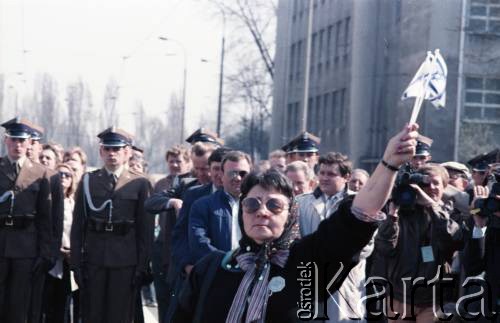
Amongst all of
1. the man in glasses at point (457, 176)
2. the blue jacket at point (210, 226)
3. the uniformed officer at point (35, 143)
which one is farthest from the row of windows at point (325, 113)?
the blue jacket at point (210, 226)

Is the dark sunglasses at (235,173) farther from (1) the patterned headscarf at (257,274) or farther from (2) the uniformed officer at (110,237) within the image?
(1) the patterned headscarf at (257,274)

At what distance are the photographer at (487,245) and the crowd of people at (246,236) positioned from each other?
0.01m

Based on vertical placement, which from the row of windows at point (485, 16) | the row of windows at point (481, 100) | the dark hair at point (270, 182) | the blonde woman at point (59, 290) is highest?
the row of windows at point (485, 16)

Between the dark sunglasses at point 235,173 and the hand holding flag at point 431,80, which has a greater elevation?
the hand holding flag at point 431,80

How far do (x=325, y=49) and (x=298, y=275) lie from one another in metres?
42.5

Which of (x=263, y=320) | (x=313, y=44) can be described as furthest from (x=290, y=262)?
(x=313, y=44)

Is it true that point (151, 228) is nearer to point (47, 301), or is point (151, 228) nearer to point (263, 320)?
point (47, 301)

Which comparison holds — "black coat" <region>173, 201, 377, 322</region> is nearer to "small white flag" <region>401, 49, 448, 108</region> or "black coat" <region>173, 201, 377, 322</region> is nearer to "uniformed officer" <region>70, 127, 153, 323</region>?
"small white flag" <region>401, 49, 448, 108</region>

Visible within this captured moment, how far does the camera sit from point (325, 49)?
4716 cm

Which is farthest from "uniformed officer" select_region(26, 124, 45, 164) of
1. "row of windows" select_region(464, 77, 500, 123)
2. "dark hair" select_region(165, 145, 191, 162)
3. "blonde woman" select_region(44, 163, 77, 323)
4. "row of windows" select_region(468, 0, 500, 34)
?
"row of windows" select_region(464, 77, 500, 123)

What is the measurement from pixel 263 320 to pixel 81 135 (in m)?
92.7

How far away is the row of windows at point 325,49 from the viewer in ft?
147

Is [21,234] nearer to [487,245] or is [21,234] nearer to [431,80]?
[431,80]

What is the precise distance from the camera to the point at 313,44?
49156 mm
